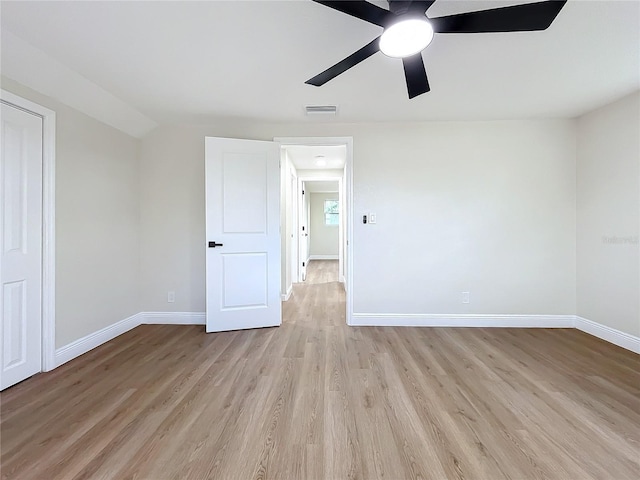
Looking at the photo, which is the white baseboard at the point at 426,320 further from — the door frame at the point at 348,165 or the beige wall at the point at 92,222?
the door frame at the point at 348,165

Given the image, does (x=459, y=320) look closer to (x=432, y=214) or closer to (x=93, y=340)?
(x=432, y=214)

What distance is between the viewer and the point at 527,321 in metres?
3.24

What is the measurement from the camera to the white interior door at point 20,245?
1982 millimetres

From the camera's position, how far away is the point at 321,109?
113 inches

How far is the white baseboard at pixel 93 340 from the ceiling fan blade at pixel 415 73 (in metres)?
3.27

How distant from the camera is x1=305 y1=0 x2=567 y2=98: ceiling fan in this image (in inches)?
47.8

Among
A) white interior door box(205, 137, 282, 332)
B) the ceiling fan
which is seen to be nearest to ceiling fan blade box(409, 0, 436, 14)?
the ceiling fan

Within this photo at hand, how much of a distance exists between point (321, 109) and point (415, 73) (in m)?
1.32

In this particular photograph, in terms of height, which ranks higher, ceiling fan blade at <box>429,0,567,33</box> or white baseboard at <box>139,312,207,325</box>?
ceiling fan blade at <box>429,0,567,33</box>

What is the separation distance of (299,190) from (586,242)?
14.8 feet

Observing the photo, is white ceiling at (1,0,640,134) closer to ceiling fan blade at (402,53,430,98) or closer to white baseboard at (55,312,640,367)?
ceiling fan blade at (402,53,430,98)

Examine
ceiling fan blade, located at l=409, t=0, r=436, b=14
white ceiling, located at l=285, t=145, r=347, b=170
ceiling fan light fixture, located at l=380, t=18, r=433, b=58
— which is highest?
white ceiling, located at l=285, t=145, r=347, b=170

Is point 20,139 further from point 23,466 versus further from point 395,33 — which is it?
point 395,33

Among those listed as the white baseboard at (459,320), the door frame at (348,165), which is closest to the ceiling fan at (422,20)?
the door frame at (348,165)
